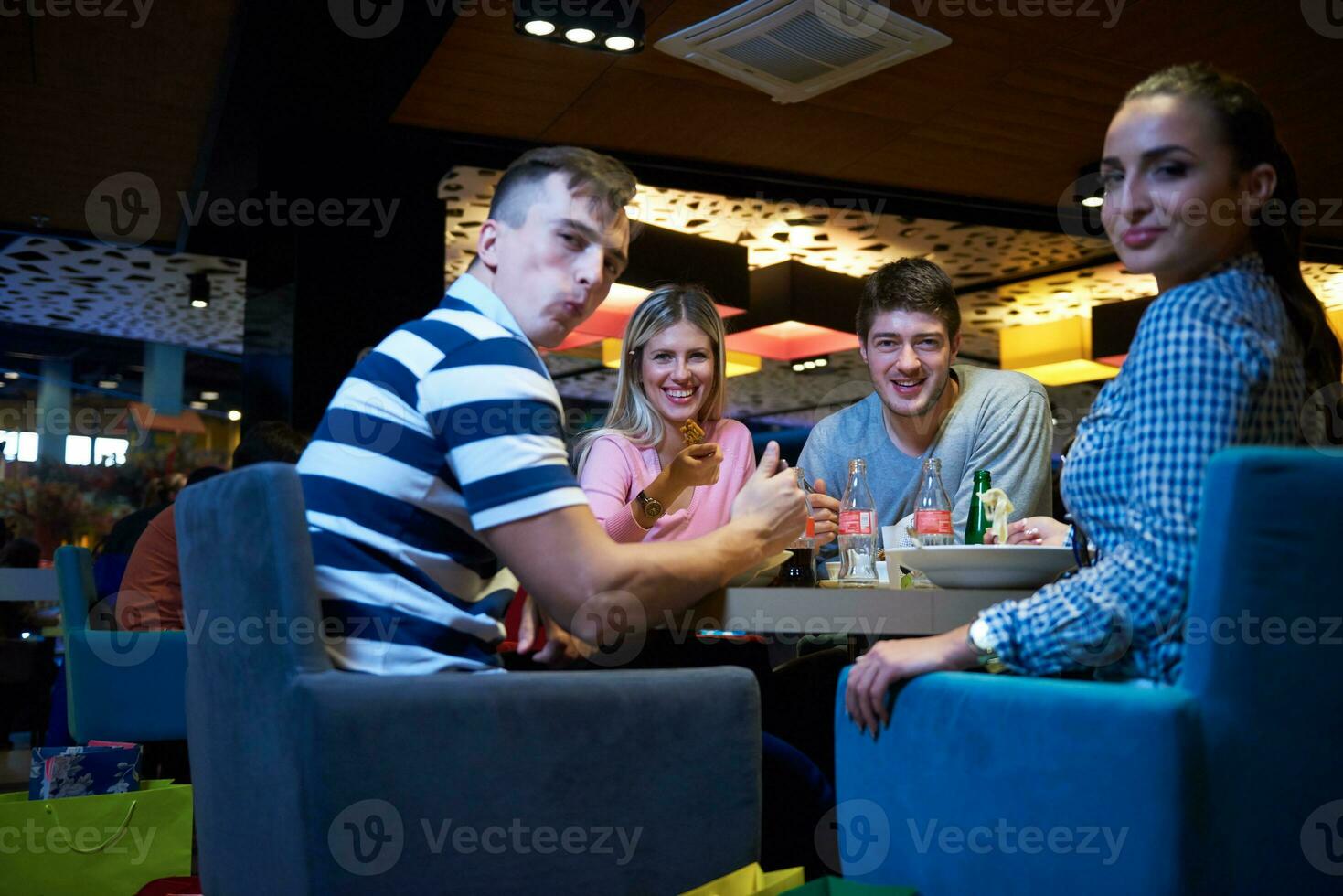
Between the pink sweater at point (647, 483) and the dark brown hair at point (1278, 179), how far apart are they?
1.23 meters

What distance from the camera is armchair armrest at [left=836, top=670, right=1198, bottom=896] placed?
105cm

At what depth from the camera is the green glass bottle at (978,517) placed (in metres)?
2.19

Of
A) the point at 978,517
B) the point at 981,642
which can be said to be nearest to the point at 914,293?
the point at 978,517

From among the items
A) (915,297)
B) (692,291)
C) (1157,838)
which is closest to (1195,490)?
(1157,838)

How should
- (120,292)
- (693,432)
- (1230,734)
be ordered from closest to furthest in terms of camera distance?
(1230,734), (693,432), (120,292)

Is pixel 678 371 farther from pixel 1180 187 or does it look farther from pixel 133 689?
pixel 1180 187

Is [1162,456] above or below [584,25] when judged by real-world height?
below

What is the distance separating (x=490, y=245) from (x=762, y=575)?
678 mm

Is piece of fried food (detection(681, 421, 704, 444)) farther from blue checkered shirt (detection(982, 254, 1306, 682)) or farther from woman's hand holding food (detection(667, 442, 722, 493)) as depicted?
blue checkered shirt (detection(982, 254, 1306, 682))

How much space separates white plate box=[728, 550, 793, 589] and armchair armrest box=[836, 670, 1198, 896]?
423 mm

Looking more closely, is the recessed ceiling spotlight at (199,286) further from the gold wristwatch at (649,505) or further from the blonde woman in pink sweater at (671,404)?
the gold wristwatch at (649,505)

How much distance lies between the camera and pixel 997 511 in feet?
7.02

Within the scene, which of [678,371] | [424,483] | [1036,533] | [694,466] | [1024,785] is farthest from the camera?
[678,371]

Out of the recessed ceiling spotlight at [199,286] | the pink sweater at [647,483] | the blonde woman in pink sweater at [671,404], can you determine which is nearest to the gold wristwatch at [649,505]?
the pink sweater at [647,483]
